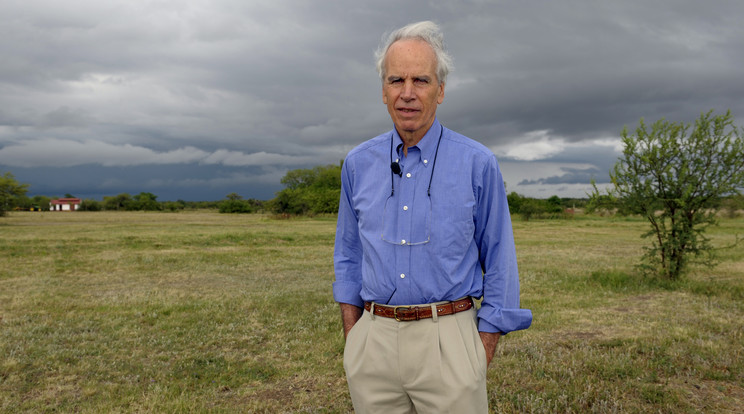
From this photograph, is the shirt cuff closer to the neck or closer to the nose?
the neck

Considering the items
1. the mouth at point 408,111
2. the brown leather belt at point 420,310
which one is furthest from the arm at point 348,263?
the mouth at point 408,111

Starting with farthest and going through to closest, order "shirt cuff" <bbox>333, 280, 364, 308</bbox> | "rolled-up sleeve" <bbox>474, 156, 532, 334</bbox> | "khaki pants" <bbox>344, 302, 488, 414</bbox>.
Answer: "shirt cuff" <bbox>333, 280, 364, 308</bbox> < "rolled-up sleeve" <bbox>474, 156, 532, 334</bbox> < "khaki pants" <bbox>344, 302, 488, 414</bbox>

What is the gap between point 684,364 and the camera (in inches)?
254

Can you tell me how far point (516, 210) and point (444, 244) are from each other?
67.4 meters

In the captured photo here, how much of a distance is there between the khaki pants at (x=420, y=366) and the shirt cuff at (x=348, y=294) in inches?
10.7

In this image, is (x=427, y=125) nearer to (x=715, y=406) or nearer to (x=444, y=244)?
(x=444, y=244)

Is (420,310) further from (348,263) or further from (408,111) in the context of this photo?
(408,111)

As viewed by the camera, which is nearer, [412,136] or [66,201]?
[412,136]

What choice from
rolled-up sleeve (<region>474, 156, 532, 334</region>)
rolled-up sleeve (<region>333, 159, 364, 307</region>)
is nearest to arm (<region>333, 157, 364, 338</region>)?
rolled-up sleeve (<region>333, 159, 364, 307</region>)

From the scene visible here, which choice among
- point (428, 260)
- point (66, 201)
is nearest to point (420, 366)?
point (428, 260)

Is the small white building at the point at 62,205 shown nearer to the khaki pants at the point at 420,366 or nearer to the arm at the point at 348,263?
the arm at the point at 348,263

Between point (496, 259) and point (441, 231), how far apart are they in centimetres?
33

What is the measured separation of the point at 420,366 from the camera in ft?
7.47

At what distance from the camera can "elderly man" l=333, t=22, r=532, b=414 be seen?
2.28m
